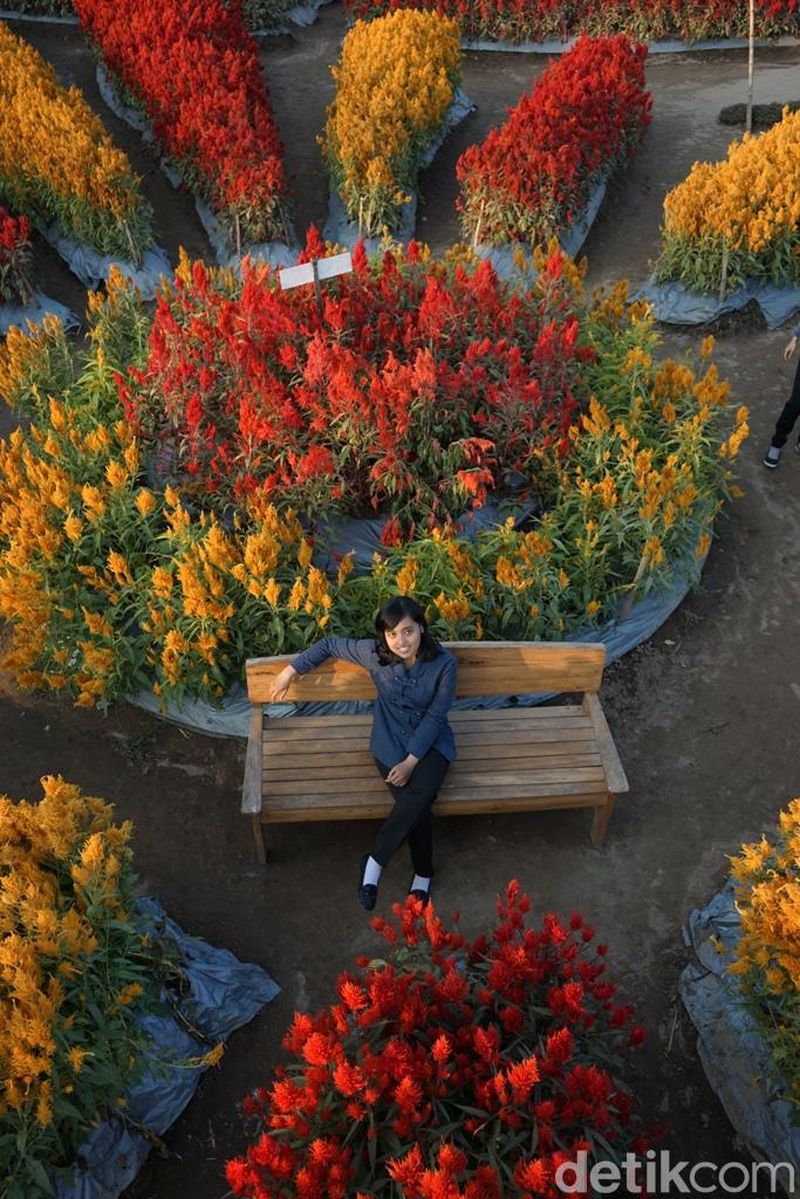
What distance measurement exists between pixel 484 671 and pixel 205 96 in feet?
26.5

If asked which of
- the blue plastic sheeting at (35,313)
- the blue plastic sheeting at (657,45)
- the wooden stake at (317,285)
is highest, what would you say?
the blue plastic sheeting at (657,45)

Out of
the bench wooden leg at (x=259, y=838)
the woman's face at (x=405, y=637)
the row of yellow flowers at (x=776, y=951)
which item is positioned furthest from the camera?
the bench wooden leg at (x=259, y=838)

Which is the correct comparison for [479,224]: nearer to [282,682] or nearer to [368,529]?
[368,529]

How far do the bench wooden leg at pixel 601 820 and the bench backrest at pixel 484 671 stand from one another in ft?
1.96

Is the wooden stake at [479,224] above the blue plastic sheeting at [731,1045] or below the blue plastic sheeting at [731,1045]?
above

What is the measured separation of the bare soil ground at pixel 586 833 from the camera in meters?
3.78

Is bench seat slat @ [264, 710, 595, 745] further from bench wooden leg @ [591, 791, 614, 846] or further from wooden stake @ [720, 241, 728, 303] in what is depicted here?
wooden stake @ [720, 241, 728, 303]

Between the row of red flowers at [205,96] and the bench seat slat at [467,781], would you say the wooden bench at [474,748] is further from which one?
the row of red flowers at [205,96]

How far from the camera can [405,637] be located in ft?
12.9

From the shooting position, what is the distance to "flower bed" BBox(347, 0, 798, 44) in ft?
43.4

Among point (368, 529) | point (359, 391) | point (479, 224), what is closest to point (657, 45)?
point (479, 224)

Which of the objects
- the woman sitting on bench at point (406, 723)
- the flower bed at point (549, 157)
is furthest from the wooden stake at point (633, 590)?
the flower bed at point (549, 157)

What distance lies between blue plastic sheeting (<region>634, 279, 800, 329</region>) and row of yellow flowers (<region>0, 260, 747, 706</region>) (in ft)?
8.71

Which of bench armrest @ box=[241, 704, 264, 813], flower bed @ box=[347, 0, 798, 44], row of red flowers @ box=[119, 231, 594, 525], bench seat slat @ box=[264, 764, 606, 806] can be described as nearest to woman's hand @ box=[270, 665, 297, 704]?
bench armrest @ box=[241, 704, 264, 813]
